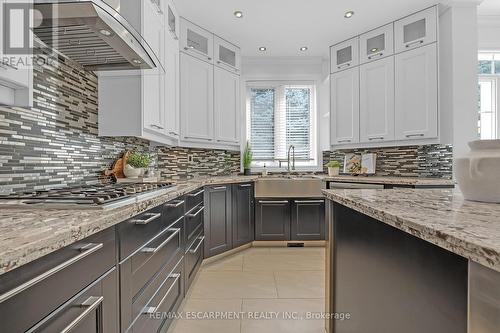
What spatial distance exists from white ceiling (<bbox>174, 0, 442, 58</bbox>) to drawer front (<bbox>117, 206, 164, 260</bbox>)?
2532 millimetres

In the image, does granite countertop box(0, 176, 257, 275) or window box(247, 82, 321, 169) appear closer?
granite countertop box(0, 176, 257, 275)

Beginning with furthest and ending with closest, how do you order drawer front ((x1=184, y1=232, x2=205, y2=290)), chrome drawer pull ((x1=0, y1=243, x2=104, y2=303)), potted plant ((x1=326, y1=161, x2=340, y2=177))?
1. potted plant ((x1=326, y1=161, x2=340, y2=177))
2. drawer front ((x1=184, y1=232, x2=205, y2=290))
3. chrome drawer pull ((x1=0, y1=243, x2=104, y2=303))

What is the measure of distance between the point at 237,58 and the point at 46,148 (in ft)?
9.74

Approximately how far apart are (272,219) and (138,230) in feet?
8.69

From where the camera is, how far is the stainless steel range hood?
4.41 ft

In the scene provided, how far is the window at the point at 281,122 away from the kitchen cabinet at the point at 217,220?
1486mm

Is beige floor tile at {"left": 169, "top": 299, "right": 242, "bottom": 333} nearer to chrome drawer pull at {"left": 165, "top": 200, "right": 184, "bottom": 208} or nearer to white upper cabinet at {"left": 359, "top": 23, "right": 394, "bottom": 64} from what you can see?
chrome drawer pull at {"left": 165, "top": 200, "right": 184, "bottom": 208}

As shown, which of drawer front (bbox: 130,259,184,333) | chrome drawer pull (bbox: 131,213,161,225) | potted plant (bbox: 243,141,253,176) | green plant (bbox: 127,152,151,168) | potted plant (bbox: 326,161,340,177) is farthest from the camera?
potted plant (bbox: 243,141,253,176)

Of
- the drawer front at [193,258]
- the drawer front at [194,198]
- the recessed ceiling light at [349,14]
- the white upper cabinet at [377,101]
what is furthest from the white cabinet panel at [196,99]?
the white upper cabinet at [377,101]

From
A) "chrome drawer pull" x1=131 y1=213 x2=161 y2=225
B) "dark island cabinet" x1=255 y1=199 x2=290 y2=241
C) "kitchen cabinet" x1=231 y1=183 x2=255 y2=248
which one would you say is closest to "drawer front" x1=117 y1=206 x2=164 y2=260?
"chrome drawer pull" x1=131 y1=213 x2=161 y2=225

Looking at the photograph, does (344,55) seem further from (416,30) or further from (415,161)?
(415,161)

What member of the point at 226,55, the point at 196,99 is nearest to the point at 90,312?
the point at 196,99

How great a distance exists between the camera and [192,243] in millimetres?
2451

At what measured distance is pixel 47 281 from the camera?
70 centimetres
